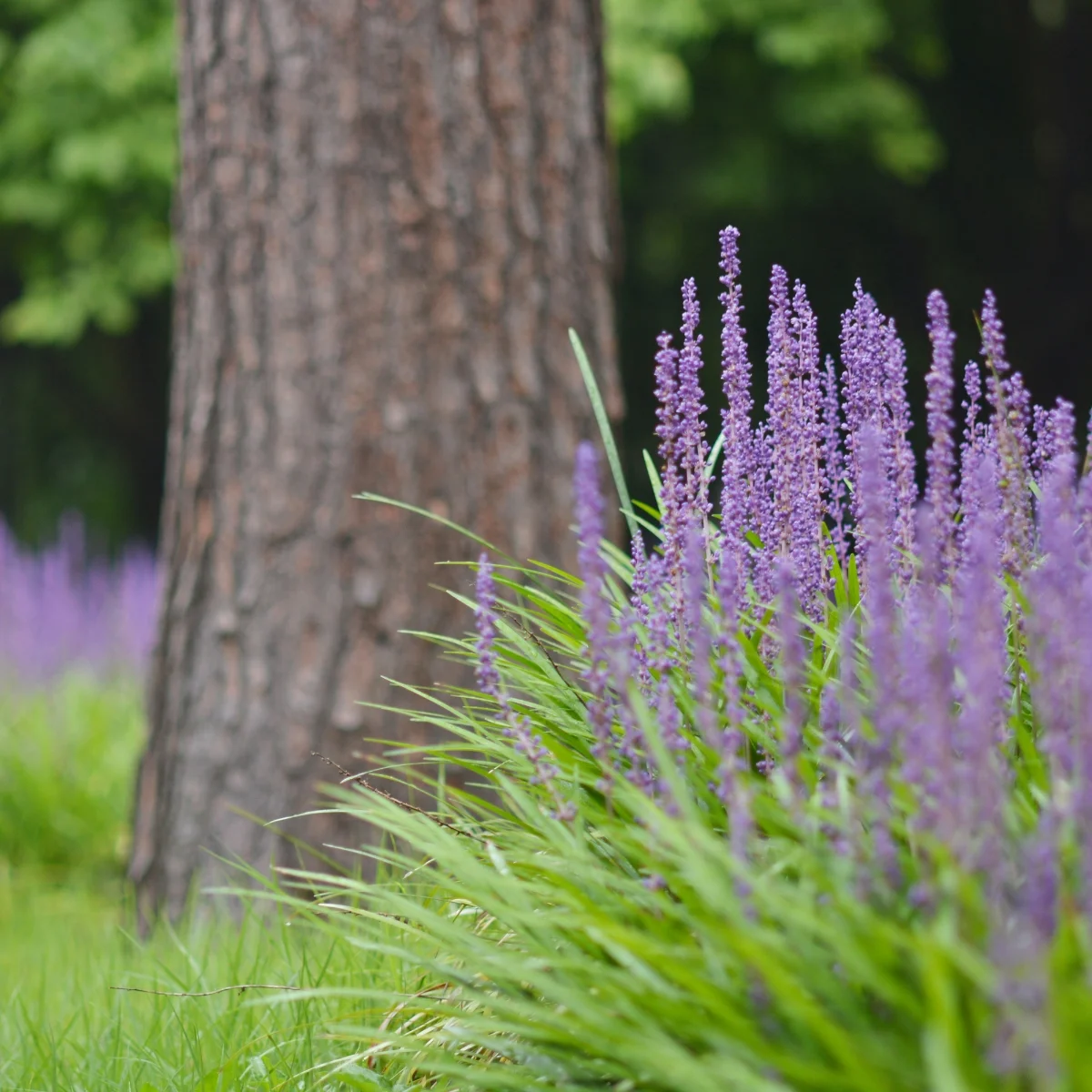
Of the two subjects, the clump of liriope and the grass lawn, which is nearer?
the clump of liriope

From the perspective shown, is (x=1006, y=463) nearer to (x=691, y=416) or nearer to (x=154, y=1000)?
(x=691, y=416)

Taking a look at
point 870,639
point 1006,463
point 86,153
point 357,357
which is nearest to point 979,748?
point 870,639

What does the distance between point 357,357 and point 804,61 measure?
8098 millimetres

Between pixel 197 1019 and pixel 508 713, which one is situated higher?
pixel 508 713

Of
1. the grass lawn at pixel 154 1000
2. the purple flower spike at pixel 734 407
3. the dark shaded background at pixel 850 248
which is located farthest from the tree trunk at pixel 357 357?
the dark shaded background at pixel 850 248

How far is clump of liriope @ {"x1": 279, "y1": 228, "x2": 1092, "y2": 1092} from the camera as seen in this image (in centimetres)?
105

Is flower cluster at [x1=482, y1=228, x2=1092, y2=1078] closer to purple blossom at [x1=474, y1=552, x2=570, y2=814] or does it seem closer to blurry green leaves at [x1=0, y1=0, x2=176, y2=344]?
purple blossom at [x1=474, y1=552, x2=570, y2=814]

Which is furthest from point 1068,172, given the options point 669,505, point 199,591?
point 669,505

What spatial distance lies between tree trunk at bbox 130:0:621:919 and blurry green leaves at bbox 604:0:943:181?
619 centimetres

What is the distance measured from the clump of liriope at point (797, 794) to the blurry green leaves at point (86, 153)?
9.04m

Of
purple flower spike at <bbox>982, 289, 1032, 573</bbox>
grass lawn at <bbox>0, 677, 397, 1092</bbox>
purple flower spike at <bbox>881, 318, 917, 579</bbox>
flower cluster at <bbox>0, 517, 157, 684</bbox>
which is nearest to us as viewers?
purple flower spike at <bbox>982, 289, 1032, 573</bbox>

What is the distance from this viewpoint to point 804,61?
10328mm

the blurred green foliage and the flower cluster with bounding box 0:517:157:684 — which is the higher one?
the blurred green foliage

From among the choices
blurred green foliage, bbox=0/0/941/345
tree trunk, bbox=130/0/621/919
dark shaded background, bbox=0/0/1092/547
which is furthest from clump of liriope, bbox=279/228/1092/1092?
dark shaded background, bbox=0/0/1092/547
